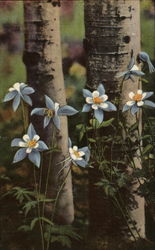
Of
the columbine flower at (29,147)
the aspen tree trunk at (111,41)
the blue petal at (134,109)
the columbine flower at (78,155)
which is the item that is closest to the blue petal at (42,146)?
the columbine flower at (29,147)

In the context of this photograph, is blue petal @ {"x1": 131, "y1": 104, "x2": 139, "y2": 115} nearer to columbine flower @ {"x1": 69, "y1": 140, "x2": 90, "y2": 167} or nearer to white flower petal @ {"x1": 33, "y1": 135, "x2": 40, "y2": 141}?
columbine flower @ {"x1": 69, "y1": 140, "x2": 90, "y2": 167}

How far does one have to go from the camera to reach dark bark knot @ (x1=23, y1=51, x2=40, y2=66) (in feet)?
8.56

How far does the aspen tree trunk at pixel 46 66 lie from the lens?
2555 millimetres

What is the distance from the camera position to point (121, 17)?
8.07 ft

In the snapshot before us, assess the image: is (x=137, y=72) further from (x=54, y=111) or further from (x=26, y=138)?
(x=26, y=138)

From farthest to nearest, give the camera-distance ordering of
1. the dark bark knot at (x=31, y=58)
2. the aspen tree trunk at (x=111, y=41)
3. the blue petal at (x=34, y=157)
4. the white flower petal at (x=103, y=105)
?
the dark bark knot at (x=31, y=58)
the aspen tree trunk at (x=111, y=41)
the white flower petal at (x=103, y=105)
the blue petal at (x=34, y=157)

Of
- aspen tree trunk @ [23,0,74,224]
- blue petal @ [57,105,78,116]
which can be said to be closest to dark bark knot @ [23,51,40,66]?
aspen tree trunk @ [23,0,74,224]

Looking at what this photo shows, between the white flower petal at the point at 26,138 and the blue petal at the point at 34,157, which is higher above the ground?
the white flower petal at the point at 26,138

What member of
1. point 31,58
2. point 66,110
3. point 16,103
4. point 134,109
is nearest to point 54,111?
point 66,110

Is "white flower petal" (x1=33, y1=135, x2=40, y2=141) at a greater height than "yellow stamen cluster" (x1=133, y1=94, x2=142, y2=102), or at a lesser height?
lesser

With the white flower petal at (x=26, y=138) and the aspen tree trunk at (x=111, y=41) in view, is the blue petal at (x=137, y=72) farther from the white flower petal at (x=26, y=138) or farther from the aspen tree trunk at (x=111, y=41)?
the white flower petal at (x=26, y=138)

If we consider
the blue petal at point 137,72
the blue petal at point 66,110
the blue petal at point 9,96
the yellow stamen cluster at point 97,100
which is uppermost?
the blue petal at point 137,72

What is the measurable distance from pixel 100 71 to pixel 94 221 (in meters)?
0.84

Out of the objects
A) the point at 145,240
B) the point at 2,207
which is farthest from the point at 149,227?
the point at 2,207
